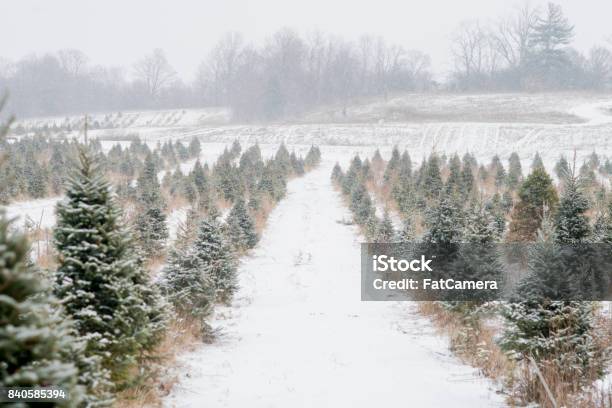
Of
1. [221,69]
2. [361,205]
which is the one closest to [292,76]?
[221,69]

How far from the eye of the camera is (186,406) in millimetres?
4102

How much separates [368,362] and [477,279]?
2.17 m

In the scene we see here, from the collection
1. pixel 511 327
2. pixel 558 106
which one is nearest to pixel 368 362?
pixel 511 327

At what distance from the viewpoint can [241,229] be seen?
13211 millimetres

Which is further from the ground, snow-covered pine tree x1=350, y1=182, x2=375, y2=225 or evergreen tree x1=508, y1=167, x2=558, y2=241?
evergreen tree x1=508, y1=167, x2=558, y2=241

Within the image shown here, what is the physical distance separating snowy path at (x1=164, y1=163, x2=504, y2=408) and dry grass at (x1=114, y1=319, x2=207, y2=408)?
0.12 meters

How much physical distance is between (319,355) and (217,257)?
2821mm

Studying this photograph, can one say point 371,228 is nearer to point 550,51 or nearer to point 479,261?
point 479,261

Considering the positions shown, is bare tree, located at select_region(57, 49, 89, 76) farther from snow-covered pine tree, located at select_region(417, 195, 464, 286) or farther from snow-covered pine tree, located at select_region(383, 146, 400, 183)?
snow-covered pine tree, located at select_region(417, 195, 464, 286)

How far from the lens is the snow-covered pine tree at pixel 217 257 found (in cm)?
772

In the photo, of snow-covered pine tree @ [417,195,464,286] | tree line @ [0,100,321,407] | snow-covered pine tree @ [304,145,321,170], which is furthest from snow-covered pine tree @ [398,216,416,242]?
snow-covered pine tree @ [304,145,321,170]

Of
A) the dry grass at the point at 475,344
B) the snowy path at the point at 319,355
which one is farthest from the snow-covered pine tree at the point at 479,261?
the snowy path at the point at 319,355

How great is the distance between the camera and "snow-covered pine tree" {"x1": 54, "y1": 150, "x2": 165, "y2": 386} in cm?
331

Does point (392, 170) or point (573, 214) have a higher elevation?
point (573, 214)
